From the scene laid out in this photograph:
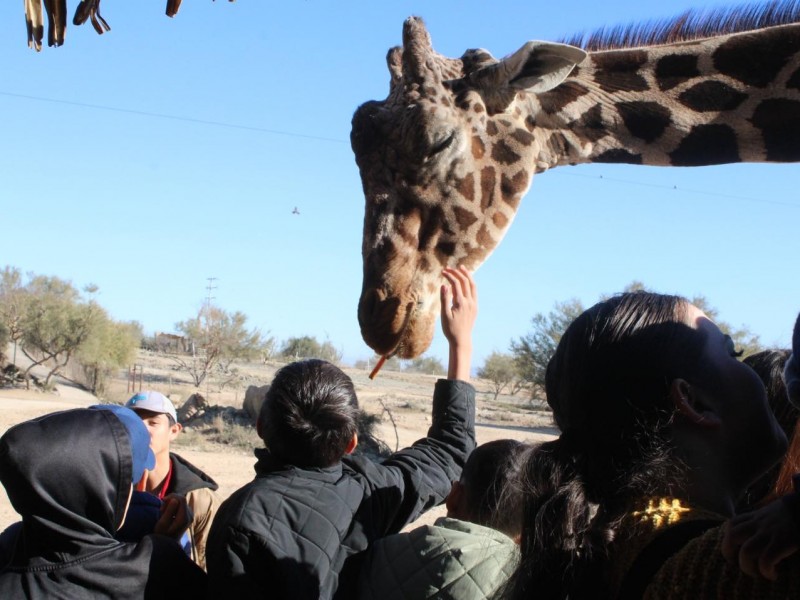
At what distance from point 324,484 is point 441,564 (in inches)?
21.1

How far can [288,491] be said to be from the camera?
92.3 inches

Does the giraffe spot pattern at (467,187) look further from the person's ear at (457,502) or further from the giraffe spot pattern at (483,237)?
the person's ear at (457,502)

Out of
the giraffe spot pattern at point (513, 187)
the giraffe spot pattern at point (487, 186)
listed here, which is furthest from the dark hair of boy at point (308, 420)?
the giraffe spot pattern at point (513, 187)

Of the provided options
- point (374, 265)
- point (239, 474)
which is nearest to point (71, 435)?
point (374, 265)

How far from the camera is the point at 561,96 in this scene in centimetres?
429

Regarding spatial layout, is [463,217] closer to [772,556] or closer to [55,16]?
[55,16]

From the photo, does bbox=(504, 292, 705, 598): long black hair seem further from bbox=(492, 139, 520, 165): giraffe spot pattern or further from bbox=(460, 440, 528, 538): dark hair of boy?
bbox=(492, 139, 520, 165): giraffe spot pattern

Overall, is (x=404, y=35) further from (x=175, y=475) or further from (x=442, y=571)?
(x=442, y=571)

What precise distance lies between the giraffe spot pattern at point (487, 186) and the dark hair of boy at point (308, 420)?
1.99 meters

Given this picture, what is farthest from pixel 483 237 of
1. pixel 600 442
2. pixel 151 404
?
pixel 600 442

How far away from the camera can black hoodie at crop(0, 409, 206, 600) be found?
2.02 m

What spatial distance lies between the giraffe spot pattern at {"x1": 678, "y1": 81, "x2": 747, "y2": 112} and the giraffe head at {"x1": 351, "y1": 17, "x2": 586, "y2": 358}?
59 cm

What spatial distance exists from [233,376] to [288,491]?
29806 millimetres

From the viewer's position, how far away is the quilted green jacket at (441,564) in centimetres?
199
